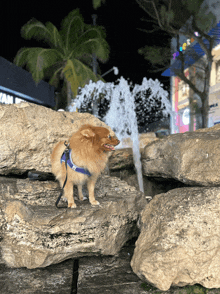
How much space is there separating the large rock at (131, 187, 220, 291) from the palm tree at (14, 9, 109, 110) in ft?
47.5

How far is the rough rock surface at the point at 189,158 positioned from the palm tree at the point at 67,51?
1323 cm

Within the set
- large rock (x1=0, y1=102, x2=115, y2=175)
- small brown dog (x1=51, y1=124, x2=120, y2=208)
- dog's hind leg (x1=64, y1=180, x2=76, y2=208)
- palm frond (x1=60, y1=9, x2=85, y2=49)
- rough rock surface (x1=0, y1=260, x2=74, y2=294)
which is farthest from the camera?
palm frond (x1=60, y1=9, x2=85, y2=49)

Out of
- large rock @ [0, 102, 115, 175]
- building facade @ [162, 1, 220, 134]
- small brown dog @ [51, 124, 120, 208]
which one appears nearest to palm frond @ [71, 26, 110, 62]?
building facade @ [162, 1, 220, 134]

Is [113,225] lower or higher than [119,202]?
lower

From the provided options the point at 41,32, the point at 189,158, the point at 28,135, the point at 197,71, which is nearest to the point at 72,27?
the point at 41,32

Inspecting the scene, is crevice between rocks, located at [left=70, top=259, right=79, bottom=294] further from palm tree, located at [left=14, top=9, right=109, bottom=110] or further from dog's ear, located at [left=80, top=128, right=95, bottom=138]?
palm tree, located at [left=14, top=9, right=109, bottom=110]

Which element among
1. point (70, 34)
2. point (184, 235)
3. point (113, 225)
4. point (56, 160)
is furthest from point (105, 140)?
point (70, 34)

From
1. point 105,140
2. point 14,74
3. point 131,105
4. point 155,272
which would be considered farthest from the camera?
point 14,74

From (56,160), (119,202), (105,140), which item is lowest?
(119,202)

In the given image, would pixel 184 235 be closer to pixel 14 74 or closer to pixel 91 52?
pixel 14 74

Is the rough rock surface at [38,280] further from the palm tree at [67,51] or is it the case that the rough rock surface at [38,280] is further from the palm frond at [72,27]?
the palm frond at [72,27]

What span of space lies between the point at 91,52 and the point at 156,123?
717 centimetres

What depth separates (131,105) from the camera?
8.13 meters

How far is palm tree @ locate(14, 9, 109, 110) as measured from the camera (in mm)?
16328
